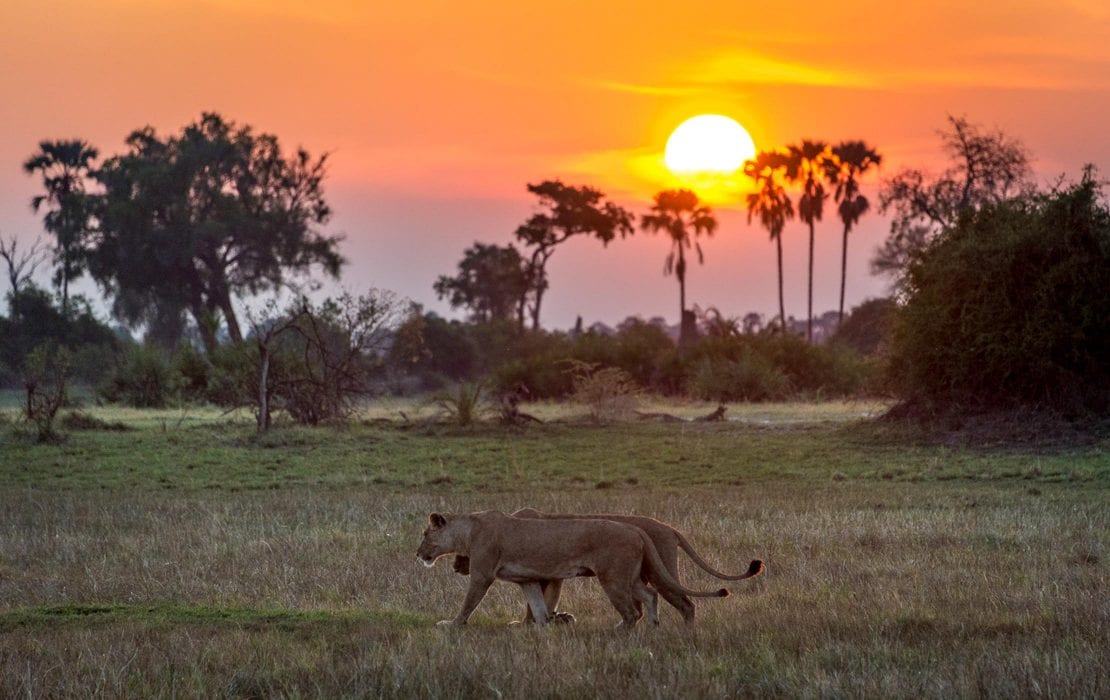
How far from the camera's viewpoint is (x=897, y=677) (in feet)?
28.0

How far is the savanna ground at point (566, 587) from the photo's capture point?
8898 millimetres

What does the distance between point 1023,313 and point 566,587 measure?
68.5 feet

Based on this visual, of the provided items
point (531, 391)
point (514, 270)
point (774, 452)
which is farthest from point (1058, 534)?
point (514, 270)

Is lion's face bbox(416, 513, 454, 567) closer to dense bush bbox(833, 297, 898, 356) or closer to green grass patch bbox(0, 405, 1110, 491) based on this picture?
green grass patch bbox(0, 405, 1110, 491)

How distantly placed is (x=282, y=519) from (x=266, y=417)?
1459 centimetres

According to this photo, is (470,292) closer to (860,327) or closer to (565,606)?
(860,327)

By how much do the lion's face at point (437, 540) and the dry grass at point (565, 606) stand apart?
55 centimetres

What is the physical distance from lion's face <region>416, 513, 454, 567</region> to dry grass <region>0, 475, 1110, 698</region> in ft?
1.82

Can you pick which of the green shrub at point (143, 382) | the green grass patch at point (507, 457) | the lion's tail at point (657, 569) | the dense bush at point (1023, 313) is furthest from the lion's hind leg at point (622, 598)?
the green shrub at point (143, 382)

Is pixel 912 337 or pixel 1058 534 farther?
pixel 912 337

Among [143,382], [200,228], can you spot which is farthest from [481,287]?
[143,382]

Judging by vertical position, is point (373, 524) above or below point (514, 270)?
below

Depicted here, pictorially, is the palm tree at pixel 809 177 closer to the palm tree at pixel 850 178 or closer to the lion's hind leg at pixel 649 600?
the palm tree at pixel 850 178

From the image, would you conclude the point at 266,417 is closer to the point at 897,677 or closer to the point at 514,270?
the point at 897,677
